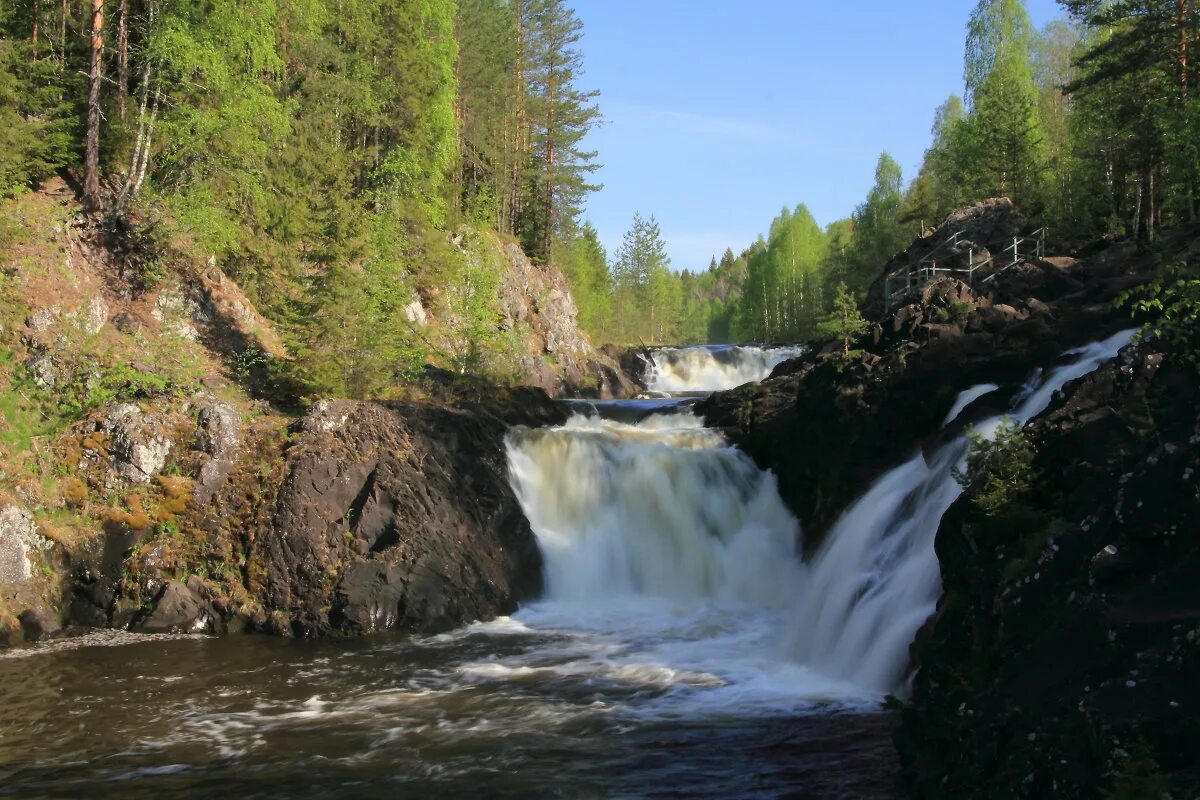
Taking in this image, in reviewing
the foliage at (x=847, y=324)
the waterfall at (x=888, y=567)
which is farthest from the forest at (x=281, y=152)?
the waterfall at (x=888, y=567)

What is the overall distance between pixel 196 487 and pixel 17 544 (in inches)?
114

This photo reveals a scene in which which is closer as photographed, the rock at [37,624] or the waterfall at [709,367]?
the rock at [37,624]

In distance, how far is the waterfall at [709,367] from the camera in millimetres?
43938

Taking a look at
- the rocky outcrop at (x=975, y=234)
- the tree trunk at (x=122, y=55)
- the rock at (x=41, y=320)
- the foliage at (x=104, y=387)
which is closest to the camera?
the foliage at (x=104, y=387)

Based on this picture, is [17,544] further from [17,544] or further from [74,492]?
[74,492]

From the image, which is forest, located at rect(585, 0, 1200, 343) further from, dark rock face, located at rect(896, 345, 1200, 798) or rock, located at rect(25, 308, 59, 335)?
rock, located at rect(25, 308, 59, 335)

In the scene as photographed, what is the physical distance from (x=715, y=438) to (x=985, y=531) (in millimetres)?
12396

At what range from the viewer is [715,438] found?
21312 mm

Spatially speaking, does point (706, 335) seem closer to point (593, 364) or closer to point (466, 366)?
point (593, 364)

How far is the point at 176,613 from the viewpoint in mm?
14938

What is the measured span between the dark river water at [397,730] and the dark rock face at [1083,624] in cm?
146

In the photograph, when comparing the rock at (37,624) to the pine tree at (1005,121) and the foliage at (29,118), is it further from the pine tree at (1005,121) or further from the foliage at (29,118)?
the pine tree at (1005,121)

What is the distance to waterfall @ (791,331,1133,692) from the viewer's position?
1114 centimetres

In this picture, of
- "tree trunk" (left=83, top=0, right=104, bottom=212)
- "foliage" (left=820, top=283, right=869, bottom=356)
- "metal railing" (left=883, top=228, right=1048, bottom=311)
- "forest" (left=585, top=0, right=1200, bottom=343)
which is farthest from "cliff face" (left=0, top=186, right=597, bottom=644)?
"forest" (left=585, top=0, right=1200, bottom=343)
